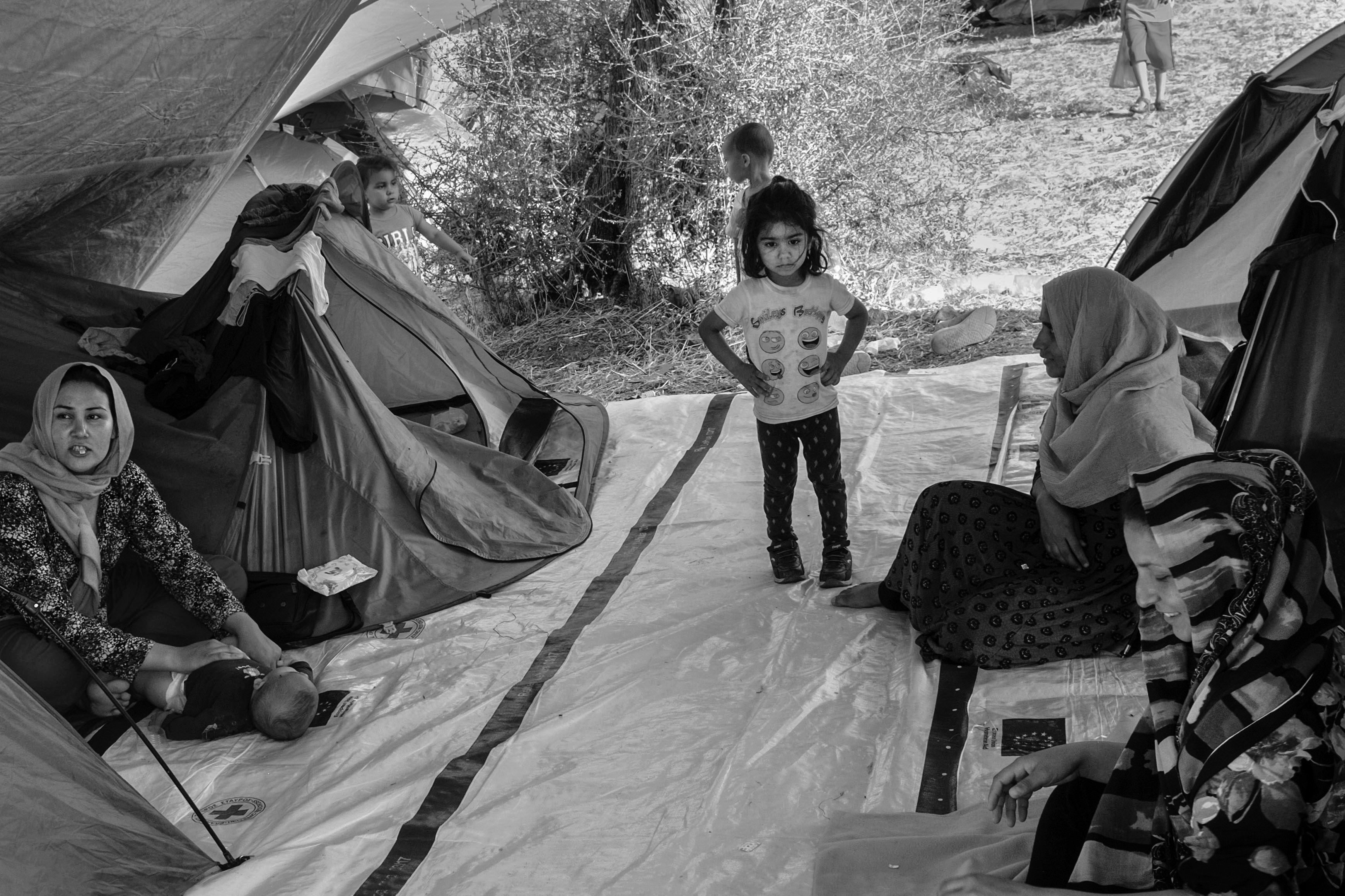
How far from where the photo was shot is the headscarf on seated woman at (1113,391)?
257cm

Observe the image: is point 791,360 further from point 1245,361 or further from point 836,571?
point 1245,361

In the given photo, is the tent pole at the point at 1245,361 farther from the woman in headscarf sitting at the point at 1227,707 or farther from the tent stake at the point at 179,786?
the tent stake at the point at 179,786

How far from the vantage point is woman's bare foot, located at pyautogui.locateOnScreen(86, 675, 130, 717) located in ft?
9.02

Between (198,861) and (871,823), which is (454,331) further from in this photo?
(871,823)

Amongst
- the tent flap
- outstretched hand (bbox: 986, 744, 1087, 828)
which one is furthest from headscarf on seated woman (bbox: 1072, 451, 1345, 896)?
the tent flap

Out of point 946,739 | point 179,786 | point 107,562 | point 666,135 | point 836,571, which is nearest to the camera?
point 179,786

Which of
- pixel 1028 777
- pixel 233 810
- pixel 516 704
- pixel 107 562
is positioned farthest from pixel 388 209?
pixel 1028 777

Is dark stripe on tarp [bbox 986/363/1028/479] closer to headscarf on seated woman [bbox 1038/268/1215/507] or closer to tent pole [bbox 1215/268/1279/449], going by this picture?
Result: tent pole [bbox 1215/268/1279/449]

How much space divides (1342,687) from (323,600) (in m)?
2.52

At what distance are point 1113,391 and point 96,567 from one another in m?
2.46

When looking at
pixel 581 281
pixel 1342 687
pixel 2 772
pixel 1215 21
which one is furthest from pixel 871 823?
pixel 1215 21

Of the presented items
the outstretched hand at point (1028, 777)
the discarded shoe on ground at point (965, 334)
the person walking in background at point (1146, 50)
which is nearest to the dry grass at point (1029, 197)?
the discarded shoe on ground at point (965, 334)

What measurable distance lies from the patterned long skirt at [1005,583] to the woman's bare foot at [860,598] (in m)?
0.11

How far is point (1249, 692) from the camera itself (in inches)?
57.7
